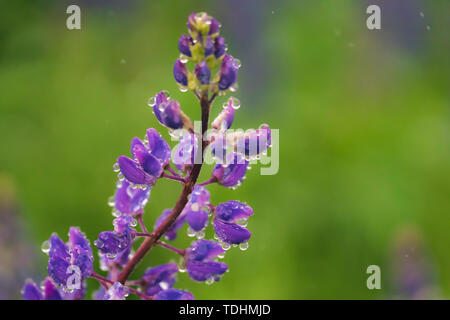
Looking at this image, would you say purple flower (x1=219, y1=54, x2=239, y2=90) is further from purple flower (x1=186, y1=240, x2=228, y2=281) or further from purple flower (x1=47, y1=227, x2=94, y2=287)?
purple flower (x1=47, y1=227, x2=94, y2=287)

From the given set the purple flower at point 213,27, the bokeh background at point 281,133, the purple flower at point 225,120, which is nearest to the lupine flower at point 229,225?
the purple flower at point 225,120

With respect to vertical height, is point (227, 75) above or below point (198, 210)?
above

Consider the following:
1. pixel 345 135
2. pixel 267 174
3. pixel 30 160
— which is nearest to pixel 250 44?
pixel 345 135

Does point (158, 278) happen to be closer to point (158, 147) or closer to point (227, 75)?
point (158, 147)

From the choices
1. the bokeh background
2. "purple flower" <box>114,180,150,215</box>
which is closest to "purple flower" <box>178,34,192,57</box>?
"purple flower" <box>114,180,150,215</box>

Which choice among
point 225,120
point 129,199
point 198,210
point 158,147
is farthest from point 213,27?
point 129,199

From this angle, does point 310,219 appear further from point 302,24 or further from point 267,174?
point 302,24
